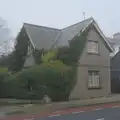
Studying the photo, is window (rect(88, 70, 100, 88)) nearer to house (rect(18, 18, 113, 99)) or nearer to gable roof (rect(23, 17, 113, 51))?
house (rect(18, 18, 113, 99))

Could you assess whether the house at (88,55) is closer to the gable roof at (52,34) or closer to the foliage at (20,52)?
the gable roof at (52,34)

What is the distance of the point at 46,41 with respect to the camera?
92.9ft

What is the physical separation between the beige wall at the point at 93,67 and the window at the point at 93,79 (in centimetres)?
43

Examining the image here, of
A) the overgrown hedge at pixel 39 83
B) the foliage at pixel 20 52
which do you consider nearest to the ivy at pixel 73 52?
the overgrown hedge at pixel 39 83

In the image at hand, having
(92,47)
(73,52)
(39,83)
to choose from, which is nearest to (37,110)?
(39,83)

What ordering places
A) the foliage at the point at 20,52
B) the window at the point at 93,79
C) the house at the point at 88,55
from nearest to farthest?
the house at the point at 88,55 → the window at the point at 93,79 → the foliage at the point at 20,52

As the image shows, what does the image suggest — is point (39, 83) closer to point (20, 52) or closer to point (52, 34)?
point (20, 52)

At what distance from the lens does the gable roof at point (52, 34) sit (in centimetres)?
2687

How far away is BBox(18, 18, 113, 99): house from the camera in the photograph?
2533cm

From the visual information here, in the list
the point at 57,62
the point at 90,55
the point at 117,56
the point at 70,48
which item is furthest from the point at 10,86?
the point at 117,56

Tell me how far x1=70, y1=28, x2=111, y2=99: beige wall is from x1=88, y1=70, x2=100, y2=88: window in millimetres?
432

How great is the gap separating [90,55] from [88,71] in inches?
66.8

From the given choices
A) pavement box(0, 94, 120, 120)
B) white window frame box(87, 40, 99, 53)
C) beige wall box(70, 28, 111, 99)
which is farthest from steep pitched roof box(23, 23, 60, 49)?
pavement box(0, 94, 120, 120)

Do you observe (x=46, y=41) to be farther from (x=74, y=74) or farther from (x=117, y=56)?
(x=117, y=56)
